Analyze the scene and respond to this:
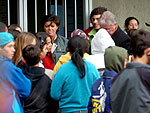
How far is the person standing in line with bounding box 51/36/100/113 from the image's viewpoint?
3.63 meters

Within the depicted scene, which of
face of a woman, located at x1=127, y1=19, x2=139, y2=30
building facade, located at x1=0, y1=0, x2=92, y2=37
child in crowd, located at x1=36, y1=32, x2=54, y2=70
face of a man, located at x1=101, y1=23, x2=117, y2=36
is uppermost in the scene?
building facade, located at x1=0, y1=0, x2=92, y2=37

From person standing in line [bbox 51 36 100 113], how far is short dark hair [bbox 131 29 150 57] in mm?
1132

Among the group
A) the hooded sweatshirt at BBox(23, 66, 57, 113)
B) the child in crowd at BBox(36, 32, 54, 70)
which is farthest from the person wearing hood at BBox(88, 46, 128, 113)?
the child in crowd at BBox(36, 32, 54, 70)

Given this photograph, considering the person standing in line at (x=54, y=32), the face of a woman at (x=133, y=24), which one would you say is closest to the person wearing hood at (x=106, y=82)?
the person standing in line at (x=54, y=32)

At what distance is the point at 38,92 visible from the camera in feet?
12.0

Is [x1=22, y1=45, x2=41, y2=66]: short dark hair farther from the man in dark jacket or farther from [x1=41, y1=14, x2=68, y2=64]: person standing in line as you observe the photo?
[x1=41, y1=14, x2=68, y2=64]: person standing in line

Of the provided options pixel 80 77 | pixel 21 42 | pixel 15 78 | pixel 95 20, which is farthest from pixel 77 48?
pixel 95 20

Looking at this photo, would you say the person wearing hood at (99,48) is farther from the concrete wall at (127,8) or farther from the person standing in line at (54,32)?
the concrete wall at (127,8)

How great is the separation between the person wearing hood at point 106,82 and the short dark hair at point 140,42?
0.62 meters

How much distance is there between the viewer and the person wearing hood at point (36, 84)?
362cm

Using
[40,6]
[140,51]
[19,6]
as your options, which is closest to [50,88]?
[140,51]

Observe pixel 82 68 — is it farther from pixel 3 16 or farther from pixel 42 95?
pixel 3 16

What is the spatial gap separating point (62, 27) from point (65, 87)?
2892mm

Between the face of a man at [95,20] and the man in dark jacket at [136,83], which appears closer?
the man in dark jacket at [136,83]
